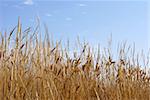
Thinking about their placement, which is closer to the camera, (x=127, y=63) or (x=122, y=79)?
(x=122, y=79)

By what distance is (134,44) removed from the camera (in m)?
3.56

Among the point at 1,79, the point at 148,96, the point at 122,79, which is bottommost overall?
the point at 148,96

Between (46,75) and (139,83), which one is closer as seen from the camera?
(46,75)

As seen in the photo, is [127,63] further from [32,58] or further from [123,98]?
[32,58]

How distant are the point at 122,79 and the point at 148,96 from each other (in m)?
0.67

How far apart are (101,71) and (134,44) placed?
22.6 inches

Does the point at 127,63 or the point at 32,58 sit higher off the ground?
the point at 32,58

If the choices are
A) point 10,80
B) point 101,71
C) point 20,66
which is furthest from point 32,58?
point 101,71

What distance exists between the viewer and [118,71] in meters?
3.19

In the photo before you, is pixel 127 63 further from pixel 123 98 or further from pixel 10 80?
pixel 10 80

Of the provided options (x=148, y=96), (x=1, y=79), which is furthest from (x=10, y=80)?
(x=148, y=96)

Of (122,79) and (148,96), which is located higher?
(122,79)

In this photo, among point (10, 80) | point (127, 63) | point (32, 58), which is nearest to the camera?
point (10, 80)

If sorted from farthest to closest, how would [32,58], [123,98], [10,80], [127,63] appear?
[127,63]
[123,98]
[32,58]
[10,80]
